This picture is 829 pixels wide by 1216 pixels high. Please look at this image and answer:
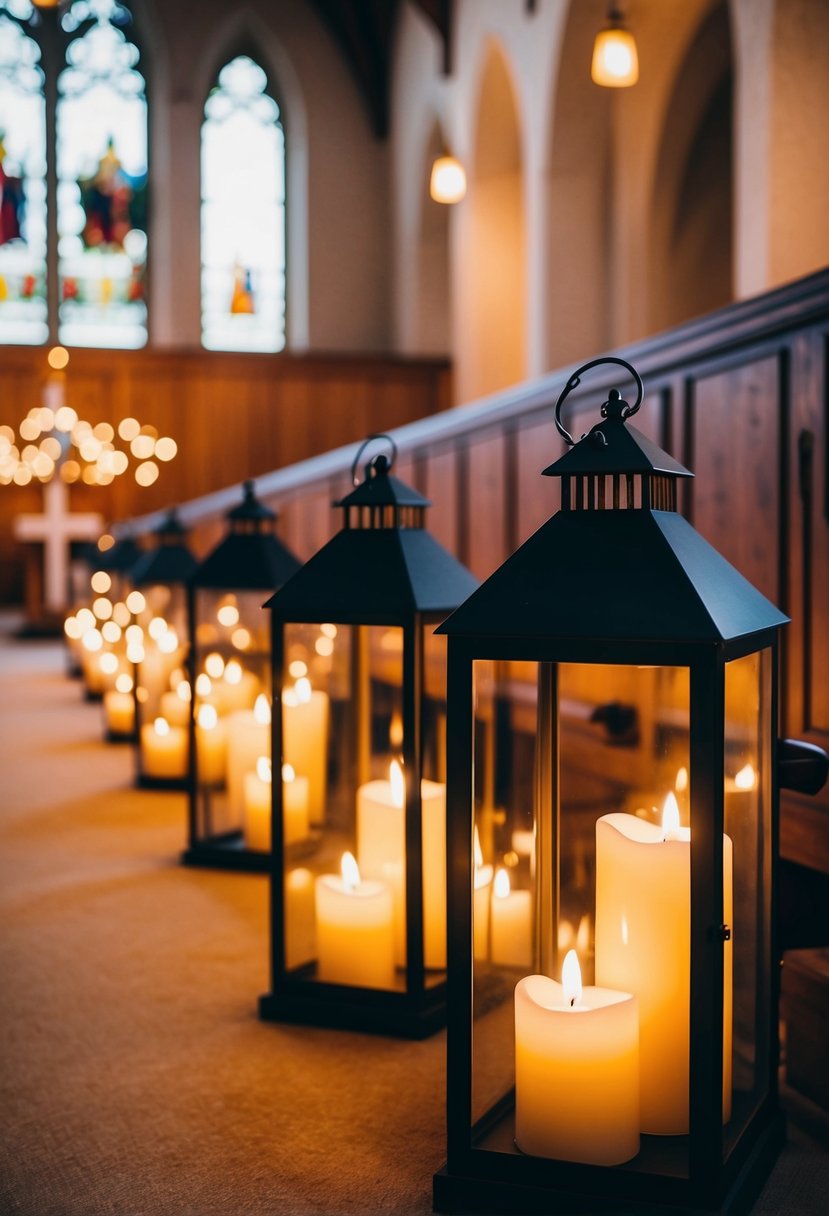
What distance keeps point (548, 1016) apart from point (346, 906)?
0.72m

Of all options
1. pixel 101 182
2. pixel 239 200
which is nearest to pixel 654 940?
pixel 101 182

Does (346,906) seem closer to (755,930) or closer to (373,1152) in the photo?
(373,1152)

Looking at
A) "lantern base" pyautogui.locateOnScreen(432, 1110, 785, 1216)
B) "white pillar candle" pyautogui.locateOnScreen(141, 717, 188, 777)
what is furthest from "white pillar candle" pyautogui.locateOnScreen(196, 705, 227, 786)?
"lantern base" pyautogui.locateOnScreen(432, 1110, 785, 1216)

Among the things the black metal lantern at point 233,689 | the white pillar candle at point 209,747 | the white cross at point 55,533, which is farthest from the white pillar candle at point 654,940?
the white cross at point 55,533

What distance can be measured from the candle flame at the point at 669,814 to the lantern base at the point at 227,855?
187cm

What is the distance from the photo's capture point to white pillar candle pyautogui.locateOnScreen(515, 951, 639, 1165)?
1576 millimetres

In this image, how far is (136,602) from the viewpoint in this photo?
16.4 ft

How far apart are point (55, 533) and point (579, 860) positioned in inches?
460

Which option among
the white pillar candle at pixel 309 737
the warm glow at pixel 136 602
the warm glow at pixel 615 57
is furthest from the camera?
the warm glow at pixel 615 57

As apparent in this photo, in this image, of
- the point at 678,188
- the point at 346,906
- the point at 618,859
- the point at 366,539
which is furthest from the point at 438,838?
the point at 678,188

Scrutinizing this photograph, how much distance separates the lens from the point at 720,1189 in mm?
1543

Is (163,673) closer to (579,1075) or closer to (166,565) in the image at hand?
(166,565)

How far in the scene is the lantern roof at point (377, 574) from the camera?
2.19 meters

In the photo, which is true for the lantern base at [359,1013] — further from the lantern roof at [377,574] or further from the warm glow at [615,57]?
the warm glow at [615,57]
